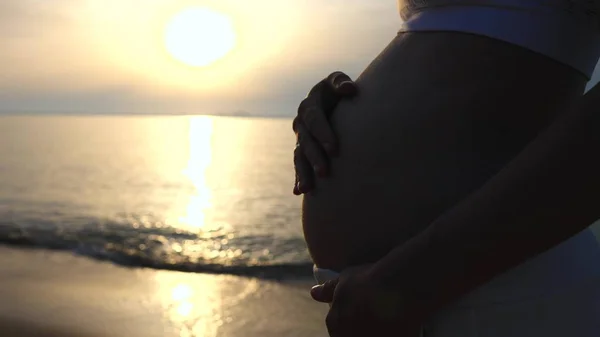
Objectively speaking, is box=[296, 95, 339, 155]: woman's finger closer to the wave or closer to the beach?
the beach

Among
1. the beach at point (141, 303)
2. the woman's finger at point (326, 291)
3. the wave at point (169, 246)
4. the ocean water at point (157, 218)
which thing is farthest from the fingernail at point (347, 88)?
the ocean water at point (157, 218)

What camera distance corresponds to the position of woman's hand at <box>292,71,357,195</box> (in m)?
0.91

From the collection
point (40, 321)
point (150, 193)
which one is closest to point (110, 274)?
point (40, 321)

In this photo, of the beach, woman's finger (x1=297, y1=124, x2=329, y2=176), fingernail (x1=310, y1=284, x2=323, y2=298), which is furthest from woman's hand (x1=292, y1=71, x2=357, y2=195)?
the beach

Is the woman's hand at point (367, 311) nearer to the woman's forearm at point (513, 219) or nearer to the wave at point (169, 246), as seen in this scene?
the woman's forearm at point (513, 219)

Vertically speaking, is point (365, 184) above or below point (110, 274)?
above

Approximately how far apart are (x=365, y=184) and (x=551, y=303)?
0.29 metres

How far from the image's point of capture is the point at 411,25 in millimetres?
873

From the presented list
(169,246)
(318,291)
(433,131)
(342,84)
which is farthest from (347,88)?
(169,246)

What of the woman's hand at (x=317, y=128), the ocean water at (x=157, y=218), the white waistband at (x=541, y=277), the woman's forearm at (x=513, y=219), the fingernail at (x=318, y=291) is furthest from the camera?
the ocean water at (x=157, y=218)

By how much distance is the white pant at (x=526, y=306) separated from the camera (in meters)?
0.71

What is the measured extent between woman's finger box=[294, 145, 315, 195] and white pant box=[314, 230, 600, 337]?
324 mm

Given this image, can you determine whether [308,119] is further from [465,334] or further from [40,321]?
Answer: [40,321]

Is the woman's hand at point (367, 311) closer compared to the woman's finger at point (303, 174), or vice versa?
the woman's hand at point (367, 311)
